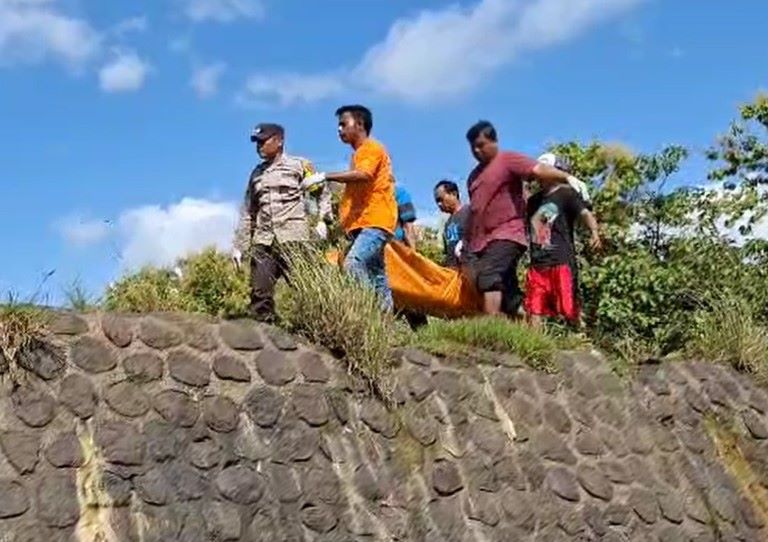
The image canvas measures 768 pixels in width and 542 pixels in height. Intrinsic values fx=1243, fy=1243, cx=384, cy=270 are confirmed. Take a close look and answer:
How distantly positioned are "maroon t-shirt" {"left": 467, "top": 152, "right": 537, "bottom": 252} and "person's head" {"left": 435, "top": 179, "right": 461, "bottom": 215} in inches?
50.0

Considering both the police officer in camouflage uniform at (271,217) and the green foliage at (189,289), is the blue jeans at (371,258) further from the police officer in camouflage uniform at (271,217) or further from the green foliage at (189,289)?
the green foliage at (189,289)

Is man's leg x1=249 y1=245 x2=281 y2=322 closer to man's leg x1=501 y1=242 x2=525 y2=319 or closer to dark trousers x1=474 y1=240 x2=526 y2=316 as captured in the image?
dark trousers x1=474 y1=240 x2=526 y2=316

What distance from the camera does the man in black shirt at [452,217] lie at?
409 inches

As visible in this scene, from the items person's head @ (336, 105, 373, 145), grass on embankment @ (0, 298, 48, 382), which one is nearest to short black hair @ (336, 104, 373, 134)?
person's head @ (336, 105, 373, 145)

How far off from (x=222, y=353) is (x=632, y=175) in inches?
499

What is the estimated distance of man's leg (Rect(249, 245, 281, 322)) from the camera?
8.73 m

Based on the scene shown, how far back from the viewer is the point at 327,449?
776 centimetres

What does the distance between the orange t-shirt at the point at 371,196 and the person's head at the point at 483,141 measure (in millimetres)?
971

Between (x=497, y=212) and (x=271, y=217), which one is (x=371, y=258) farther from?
(x=497, y=212)

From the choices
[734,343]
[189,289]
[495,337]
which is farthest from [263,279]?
[189,289]

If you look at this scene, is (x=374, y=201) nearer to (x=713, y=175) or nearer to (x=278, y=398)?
(x=278, y=398)

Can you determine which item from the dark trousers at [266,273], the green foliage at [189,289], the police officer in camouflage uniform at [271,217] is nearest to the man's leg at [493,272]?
the police officer in camouflage uniform at [271,217]

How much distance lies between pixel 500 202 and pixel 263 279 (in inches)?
77.7

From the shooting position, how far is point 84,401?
6.79 meters
